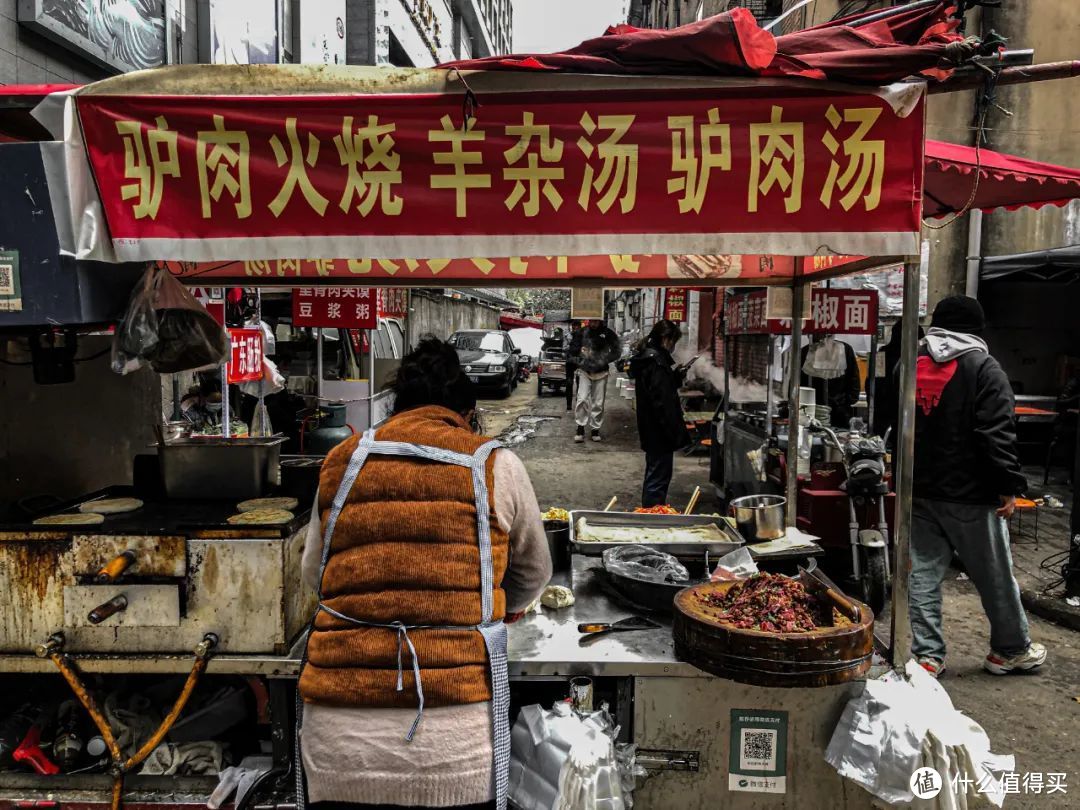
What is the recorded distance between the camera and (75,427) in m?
3.92

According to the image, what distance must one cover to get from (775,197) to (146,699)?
324 centimetres

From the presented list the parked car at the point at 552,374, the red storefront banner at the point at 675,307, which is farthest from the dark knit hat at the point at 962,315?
the parked car at the point at 552,374

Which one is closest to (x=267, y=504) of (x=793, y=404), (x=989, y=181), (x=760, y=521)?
(x=760, y=521)

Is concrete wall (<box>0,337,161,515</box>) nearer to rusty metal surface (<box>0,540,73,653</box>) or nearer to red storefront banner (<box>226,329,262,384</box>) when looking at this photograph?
rusty metal surface (<box>0,540,73,653</box>)

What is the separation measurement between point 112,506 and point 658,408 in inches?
226

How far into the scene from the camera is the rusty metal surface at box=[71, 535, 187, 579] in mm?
2695

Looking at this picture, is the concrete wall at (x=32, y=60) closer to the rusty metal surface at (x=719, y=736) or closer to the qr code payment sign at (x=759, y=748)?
the rusty metal surface at (x=719, y=736)

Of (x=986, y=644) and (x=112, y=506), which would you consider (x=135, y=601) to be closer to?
(x=112, y=506)

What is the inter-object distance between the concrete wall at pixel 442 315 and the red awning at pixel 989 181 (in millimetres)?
12252

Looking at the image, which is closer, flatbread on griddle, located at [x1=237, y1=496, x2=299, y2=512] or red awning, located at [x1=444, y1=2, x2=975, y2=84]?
red awning, located at [x1=444, y1=2, x2=975, y2=84]

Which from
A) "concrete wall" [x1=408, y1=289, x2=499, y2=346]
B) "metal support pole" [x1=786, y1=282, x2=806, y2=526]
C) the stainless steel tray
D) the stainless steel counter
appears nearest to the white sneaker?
"metal support pole" [x1=786, y1=282, x2=806, y2=526]

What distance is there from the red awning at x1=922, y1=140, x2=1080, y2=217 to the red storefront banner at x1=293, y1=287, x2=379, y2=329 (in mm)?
6245

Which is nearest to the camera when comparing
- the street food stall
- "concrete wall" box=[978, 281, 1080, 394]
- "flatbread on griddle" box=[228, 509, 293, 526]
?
the street food stall

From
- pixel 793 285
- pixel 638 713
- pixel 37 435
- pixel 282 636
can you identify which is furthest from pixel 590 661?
pixel 37 435
